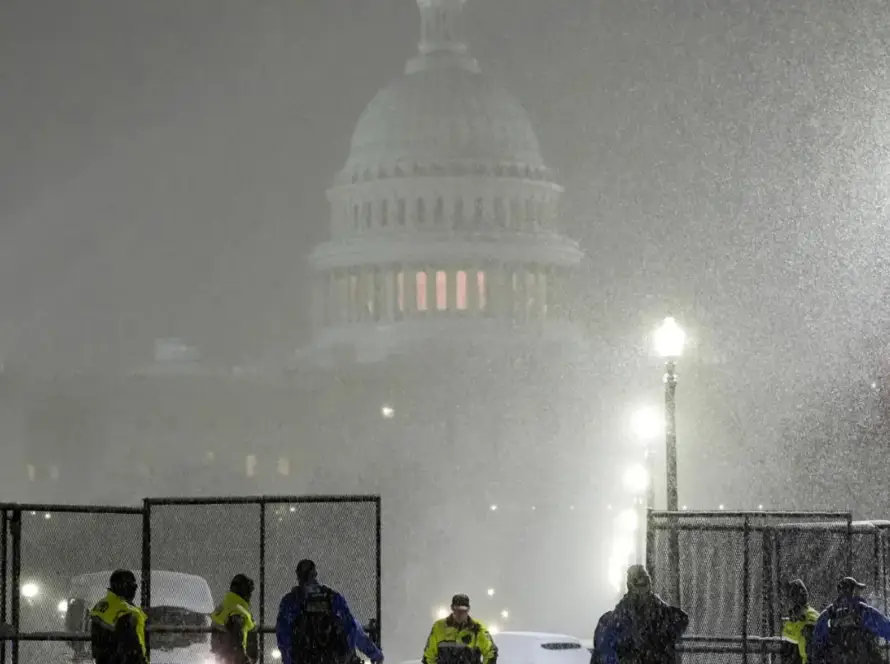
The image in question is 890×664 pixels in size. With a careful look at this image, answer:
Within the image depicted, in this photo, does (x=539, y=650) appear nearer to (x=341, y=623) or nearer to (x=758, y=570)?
(x=758, y=570)

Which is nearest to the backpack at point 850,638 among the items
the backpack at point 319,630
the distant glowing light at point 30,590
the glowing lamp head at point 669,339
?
the backpack at point 319,630

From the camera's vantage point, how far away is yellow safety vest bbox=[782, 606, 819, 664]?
1570cm

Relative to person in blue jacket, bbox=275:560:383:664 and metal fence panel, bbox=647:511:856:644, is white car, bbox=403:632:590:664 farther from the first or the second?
person in blue jacket, bbox=275:560:383:664

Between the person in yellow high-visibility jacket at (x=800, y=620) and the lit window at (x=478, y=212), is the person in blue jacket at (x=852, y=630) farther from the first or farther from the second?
the lit window at (x=478, y=212)

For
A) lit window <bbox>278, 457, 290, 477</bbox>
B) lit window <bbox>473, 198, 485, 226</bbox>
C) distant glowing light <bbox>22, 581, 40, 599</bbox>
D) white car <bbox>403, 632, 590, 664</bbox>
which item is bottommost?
white car <bbox>403, 632, 590, 664</bbox>

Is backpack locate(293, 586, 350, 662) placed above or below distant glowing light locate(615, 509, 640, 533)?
below

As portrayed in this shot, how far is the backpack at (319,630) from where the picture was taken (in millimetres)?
14500

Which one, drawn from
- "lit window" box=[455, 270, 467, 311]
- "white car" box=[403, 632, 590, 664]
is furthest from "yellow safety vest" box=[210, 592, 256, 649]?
"lit window" box=[455, 270, 467, 311]

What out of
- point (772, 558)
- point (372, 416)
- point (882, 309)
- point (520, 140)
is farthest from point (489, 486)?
point (772, 558)

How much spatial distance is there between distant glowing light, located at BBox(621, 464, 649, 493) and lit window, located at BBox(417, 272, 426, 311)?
2210cm

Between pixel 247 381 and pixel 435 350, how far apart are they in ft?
36.6

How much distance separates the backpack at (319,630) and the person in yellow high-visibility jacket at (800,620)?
3.74 meters

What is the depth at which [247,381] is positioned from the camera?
11438 cm

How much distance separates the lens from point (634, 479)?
92750 mm
